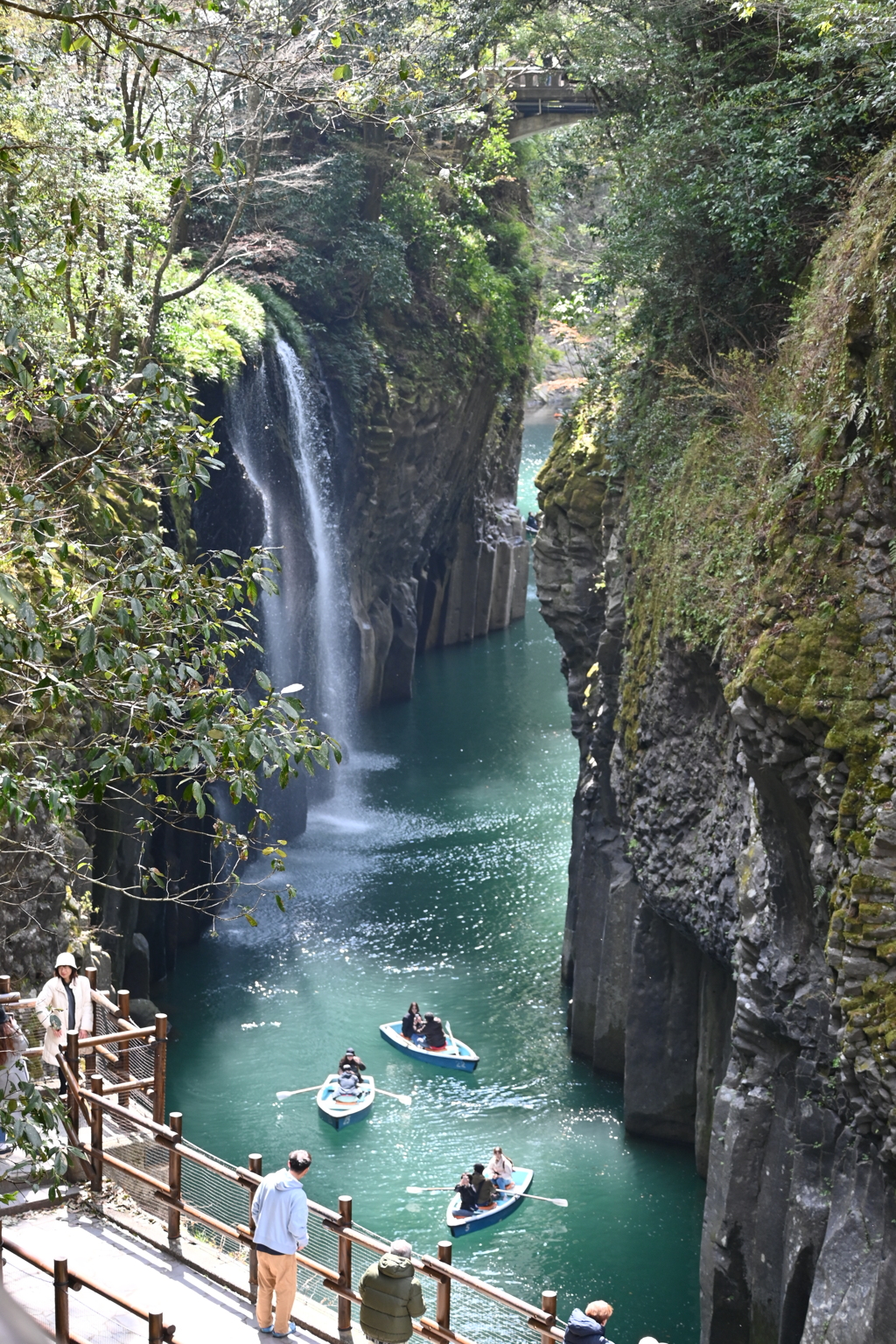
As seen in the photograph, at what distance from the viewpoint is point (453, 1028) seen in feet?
70.0

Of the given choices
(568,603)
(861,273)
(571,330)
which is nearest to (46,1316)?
(861,273)

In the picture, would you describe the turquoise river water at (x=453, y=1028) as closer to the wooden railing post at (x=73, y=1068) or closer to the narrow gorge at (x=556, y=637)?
the narrow gorge at (x=556, y=637)

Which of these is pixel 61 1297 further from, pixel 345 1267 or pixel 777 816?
pixel 777 816

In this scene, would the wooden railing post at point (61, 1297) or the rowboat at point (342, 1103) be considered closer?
the wooden railing post at point (61, 1297)

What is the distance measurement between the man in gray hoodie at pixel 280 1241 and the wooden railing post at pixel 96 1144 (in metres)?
1.84

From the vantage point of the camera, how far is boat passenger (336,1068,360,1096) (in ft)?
61.4

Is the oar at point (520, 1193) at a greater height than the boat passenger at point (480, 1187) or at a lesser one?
lesser

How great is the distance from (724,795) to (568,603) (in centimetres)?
738

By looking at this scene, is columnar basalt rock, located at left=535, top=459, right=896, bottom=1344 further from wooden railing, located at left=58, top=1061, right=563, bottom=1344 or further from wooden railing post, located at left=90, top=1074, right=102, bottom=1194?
wooden railing post, located at left=90, top=1074, right=102, bottom=1194

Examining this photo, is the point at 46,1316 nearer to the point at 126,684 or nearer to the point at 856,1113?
the point at 126,684

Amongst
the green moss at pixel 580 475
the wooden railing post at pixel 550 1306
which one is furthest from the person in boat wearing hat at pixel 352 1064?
the wooden railing post at pixel 550 1306

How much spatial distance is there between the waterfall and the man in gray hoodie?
19.6 meters

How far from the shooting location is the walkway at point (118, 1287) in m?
9.41

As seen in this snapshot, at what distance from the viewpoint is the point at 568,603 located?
74.9 feet
